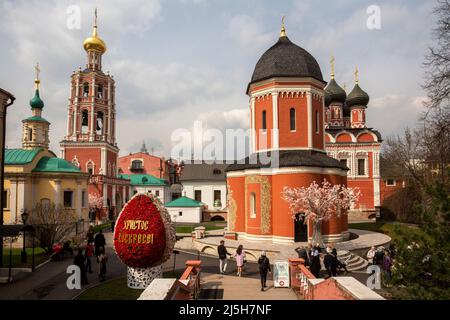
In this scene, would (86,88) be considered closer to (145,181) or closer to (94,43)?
(94,43)

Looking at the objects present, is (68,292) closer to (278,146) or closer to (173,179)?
(278,146)

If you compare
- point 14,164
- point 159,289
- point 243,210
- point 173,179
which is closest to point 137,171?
point 173,179

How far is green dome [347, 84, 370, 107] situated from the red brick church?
33494 millimetres

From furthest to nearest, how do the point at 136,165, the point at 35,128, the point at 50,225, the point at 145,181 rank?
the point at 136,165 → the point at 145,181 → the point at 35,128 → the point at 50,225

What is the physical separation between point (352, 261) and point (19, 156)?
26.2 m

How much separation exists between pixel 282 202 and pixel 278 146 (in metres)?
4.35

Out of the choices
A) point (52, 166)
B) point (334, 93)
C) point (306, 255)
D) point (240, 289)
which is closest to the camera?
point (240, 289)

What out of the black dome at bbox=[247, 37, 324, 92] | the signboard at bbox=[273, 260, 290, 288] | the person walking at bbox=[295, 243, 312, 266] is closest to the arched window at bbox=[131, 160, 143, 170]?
the black dome at bbox=[247, 37, 324, 92]

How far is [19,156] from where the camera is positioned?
28234mm

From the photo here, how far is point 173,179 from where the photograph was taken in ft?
271

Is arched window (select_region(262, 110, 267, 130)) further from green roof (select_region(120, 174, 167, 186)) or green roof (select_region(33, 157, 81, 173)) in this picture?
green roof (select_region(120, 174, 167, 186))

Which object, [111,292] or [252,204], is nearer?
[111,292]

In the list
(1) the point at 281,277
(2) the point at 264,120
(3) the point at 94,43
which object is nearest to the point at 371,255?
(1) the point at 281,277
